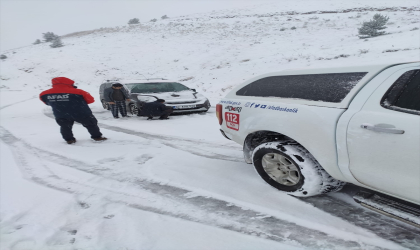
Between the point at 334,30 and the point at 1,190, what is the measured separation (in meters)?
28.9

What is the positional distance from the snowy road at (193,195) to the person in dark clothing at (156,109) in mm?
2373

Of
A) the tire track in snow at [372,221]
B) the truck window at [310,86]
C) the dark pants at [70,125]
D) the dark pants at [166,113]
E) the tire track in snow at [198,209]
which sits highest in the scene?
the truck window at [310,86]

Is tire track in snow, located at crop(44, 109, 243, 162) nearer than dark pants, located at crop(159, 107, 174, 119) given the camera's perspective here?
Yes

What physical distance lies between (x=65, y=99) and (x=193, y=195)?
3674mm

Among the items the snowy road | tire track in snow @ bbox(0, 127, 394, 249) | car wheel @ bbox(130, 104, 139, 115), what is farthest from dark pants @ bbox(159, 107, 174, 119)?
tire track in snow @ bbox(0, 127, 394, 249)

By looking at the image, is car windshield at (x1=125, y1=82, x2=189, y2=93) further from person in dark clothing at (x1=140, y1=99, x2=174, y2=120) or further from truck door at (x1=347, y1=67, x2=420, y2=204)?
truck door at (x1=347, y1=67, x2=420, y2=204)

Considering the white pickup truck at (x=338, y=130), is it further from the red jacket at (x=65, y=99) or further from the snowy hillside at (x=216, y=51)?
the snowy hillside at (x=216, y=51)

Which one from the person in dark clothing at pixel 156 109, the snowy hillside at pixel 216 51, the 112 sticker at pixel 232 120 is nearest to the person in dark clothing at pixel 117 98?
the person in dark clothing at pixel 156 109

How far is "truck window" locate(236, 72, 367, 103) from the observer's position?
216 centimetres

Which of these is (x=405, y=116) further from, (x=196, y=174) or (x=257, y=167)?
(x=196, y=174)

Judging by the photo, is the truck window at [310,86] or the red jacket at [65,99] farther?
the red jacket at [65,99]

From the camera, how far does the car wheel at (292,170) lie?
2.38m

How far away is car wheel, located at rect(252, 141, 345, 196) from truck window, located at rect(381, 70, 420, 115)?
0.84 m

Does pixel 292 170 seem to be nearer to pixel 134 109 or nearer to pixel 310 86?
pixel 310 86
